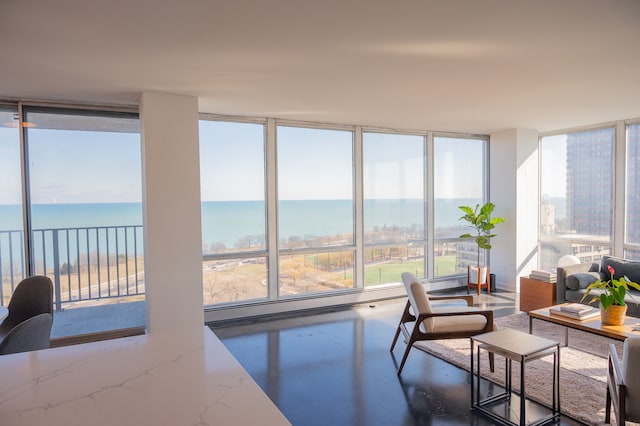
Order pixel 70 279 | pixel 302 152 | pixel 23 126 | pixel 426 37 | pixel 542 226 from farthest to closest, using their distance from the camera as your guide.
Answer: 1. pixel 542 226
2. pixel 302 152
3. pixel 70 279
4. pixel 23 126
5. pixel 426 37

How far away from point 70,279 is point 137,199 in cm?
121

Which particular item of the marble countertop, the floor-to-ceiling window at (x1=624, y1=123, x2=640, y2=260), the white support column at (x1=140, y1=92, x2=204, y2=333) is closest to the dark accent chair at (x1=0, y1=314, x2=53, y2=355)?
the marble countertop

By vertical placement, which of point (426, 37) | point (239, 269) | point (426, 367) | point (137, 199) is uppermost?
point (426, 37)

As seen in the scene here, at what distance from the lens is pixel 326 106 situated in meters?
4.93

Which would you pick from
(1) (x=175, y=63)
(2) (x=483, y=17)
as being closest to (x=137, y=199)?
(1) (x=175, y=63)

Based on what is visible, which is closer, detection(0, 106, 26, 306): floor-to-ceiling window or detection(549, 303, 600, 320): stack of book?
detection(549, 303, 600, 320): stack of book

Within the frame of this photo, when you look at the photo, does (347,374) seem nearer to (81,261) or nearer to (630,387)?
(630,387)

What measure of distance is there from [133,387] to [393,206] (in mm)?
5870

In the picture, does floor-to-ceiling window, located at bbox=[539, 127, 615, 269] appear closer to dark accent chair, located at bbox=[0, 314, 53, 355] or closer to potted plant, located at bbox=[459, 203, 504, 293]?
potted plant, located at bbox=[459, 203, 504, 293]

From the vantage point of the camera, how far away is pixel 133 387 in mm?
1294

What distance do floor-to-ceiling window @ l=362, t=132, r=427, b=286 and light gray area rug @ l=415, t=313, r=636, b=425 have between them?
2.19 meters

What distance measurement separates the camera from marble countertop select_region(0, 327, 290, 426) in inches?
43.9

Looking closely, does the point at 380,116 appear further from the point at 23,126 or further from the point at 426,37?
the point at 23,126

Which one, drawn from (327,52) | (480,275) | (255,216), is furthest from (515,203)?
(327,52)
